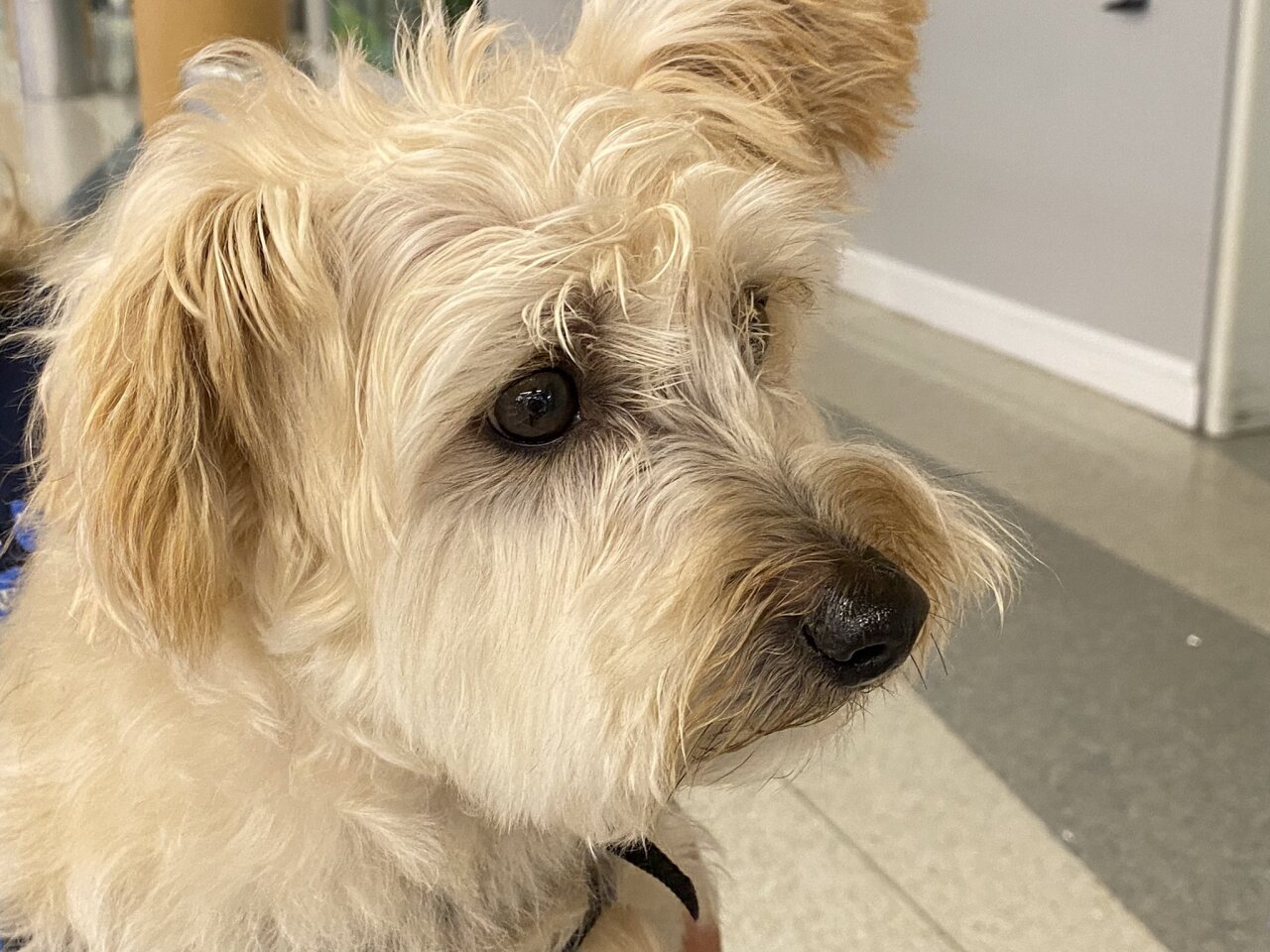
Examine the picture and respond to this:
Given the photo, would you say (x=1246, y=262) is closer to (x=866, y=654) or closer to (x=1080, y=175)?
(x=1080, y=175)

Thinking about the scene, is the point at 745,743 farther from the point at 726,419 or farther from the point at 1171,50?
the point at 1171,50

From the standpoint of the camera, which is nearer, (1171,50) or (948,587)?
(948,587)

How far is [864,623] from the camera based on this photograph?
0.80 m

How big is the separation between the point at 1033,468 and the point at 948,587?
207 centimetres

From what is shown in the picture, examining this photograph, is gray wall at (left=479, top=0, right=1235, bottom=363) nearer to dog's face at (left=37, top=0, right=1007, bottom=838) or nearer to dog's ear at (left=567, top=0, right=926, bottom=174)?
dog's ear at (left=567, top=0, right=926, bottom=174)

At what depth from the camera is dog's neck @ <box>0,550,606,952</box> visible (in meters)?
0.85

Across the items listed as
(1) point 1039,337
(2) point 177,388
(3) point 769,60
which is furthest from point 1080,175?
(2) point 177,388

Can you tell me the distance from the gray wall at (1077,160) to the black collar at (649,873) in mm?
1940

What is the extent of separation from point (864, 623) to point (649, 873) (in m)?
0.31

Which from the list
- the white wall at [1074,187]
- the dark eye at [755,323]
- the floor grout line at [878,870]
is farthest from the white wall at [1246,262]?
the dark eye at [755,323]

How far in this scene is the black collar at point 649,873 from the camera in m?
0.95

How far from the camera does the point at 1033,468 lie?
2.89 metres

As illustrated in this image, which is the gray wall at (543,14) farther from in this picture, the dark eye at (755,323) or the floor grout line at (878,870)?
the floor grout line at (878,870)

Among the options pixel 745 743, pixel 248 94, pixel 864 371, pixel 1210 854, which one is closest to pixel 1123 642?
pixel 1210 854
